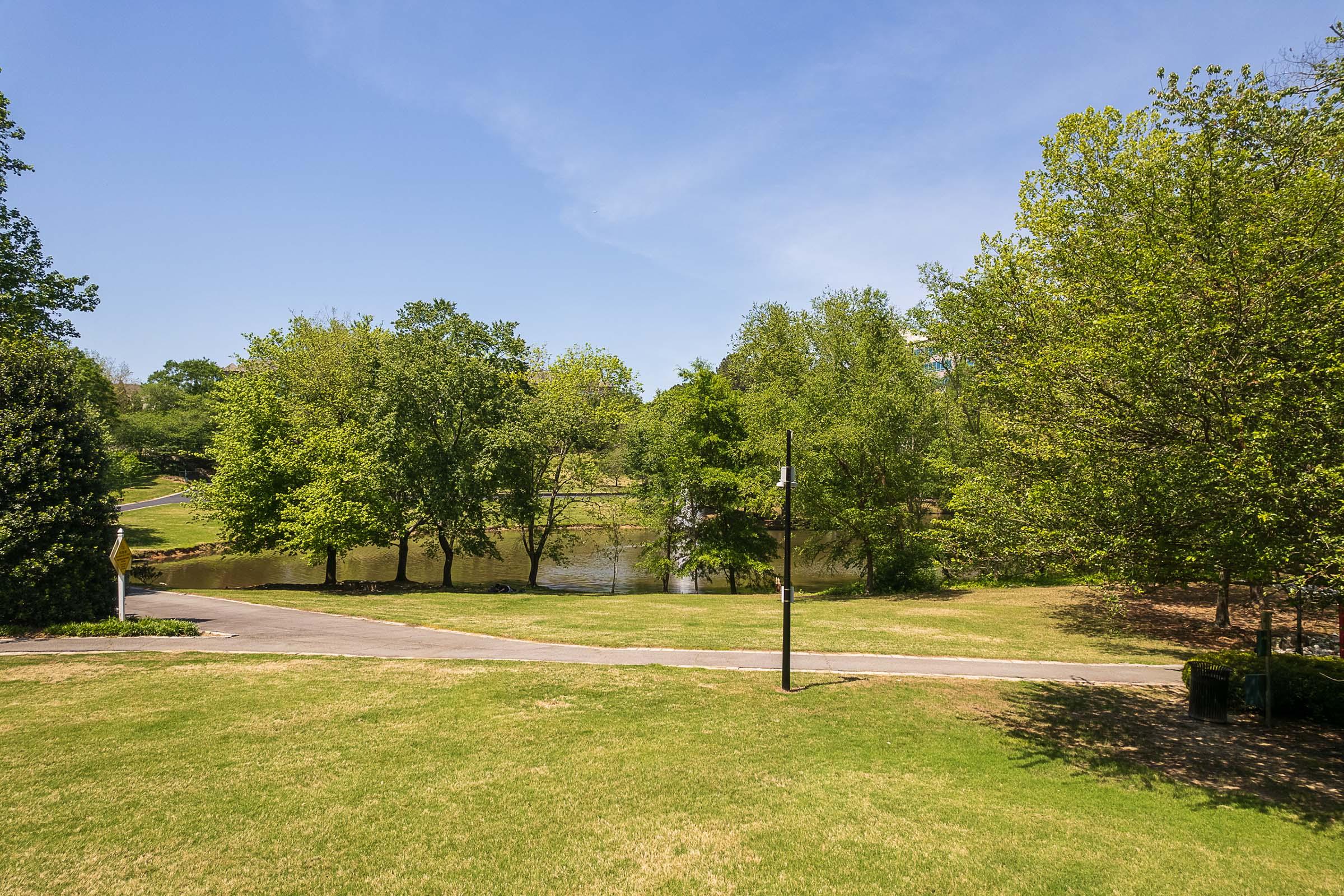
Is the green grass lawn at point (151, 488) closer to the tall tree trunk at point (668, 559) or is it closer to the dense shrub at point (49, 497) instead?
the tall tree trunk at point (668, 559)

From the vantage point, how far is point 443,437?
29.9 metres

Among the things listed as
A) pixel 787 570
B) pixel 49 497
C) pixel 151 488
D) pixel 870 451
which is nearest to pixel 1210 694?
pixel 787 570

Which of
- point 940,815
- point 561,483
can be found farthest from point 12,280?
point 940,815

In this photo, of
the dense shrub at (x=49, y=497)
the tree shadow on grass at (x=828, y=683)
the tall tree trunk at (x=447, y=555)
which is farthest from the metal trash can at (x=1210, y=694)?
the tall tree trunk at (x=447, y=555)

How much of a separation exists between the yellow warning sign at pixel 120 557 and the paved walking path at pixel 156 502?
151 feet

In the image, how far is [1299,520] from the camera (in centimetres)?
810

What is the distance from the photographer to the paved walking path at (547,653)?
14359 mm

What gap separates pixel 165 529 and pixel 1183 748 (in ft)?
190

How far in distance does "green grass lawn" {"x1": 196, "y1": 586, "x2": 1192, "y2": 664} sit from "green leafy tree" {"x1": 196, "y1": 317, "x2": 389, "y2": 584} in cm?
255

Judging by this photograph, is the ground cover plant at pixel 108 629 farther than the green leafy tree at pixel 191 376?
No

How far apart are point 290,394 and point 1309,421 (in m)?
43.4

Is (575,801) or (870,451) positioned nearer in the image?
(575,801)

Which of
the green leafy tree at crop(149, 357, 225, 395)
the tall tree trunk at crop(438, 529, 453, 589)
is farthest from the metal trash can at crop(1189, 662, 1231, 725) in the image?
the green leafy tree at crop(149, 357, 225, 395)

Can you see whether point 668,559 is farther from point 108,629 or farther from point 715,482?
point 108,629
